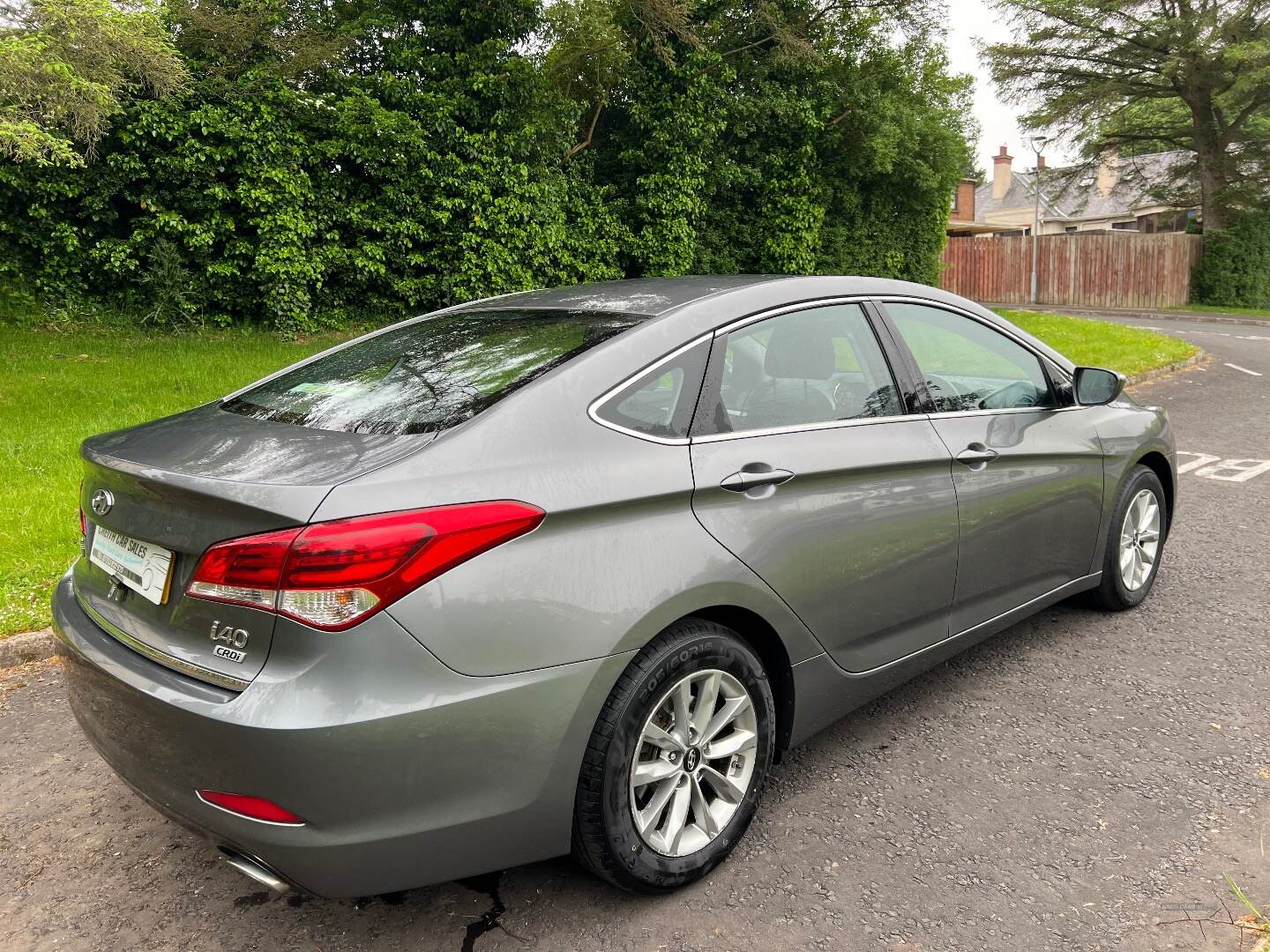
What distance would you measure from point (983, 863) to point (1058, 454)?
1.77m

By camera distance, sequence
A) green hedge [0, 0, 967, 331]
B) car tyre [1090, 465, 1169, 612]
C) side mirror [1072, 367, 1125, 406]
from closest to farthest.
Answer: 1. side mirror [1072, 367, 1125, 406]
2. car tyre [1090, 465, 1169, 612]
3. green hedge [0, 0, 967, 331]

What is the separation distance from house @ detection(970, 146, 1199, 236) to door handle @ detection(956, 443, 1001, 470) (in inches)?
1484

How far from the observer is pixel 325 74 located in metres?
14.1

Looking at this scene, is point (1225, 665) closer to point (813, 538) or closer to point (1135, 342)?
point (813, 538)

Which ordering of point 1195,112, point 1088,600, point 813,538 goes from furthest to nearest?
1. point 1195,112
2. point 1088,600
3. point 813,538

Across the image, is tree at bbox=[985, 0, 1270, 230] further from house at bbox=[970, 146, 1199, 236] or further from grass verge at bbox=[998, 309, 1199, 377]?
grass verge at bbox=[998, 309, 1199, 377]

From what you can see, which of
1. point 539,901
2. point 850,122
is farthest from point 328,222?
point 539,901

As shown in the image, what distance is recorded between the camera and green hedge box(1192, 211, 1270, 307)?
31672 mm

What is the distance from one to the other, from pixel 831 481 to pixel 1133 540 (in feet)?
7.80

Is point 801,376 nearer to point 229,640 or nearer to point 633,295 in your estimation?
point 633,295

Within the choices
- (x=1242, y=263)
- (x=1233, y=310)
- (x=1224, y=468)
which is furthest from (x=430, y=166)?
(x=1242, y=263)

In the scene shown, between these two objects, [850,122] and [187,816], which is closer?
[187,816]

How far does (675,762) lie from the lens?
8.33 feet

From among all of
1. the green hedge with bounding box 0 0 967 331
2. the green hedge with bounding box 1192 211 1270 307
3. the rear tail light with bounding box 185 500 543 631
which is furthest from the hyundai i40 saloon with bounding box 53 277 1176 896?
the green hedge with bounding box 1192 211 1270 307
